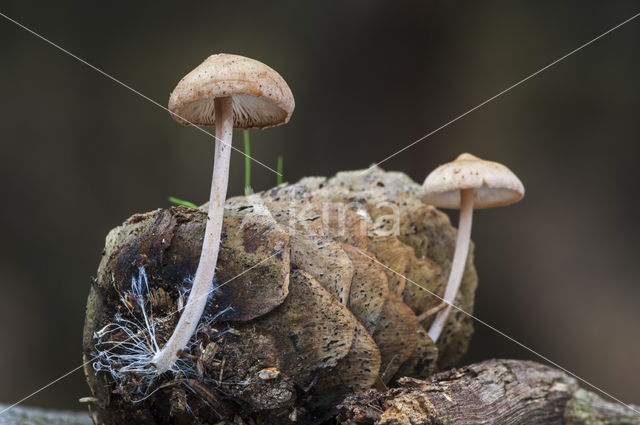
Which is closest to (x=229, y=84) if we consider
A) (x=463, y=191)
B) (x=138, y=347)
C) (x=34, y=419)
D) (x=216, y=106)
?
(x=216, y=106)

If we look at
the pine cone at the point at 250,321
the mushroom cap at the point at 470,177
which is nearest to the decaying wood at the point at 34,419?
the pine cone at the point at 250,321

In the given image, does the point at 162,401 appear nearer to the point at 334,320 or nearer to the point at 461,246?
the point at 334,320

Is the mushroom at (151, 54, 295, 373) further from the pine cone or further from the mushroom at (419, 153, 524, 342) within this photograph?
the mushroom at (419, 153, 524, 342)

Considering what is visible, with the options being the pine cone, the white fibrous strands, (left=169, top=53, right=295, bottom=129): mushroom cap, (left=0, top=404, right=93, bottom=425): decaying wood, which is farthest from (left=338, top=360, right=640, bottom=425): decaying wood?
(left=0, top=404, right=93, bottom=425): decaying wood

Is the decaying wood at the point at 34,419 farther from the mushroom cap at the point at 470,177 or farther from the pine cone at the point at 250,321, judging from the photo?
the mushroom cap at the point at 470,177

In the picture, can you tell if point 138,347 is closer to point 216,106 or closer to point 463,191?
point 216,106

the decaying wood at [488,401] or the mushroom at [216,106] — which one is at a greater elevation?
the mushroom at [216,106]
